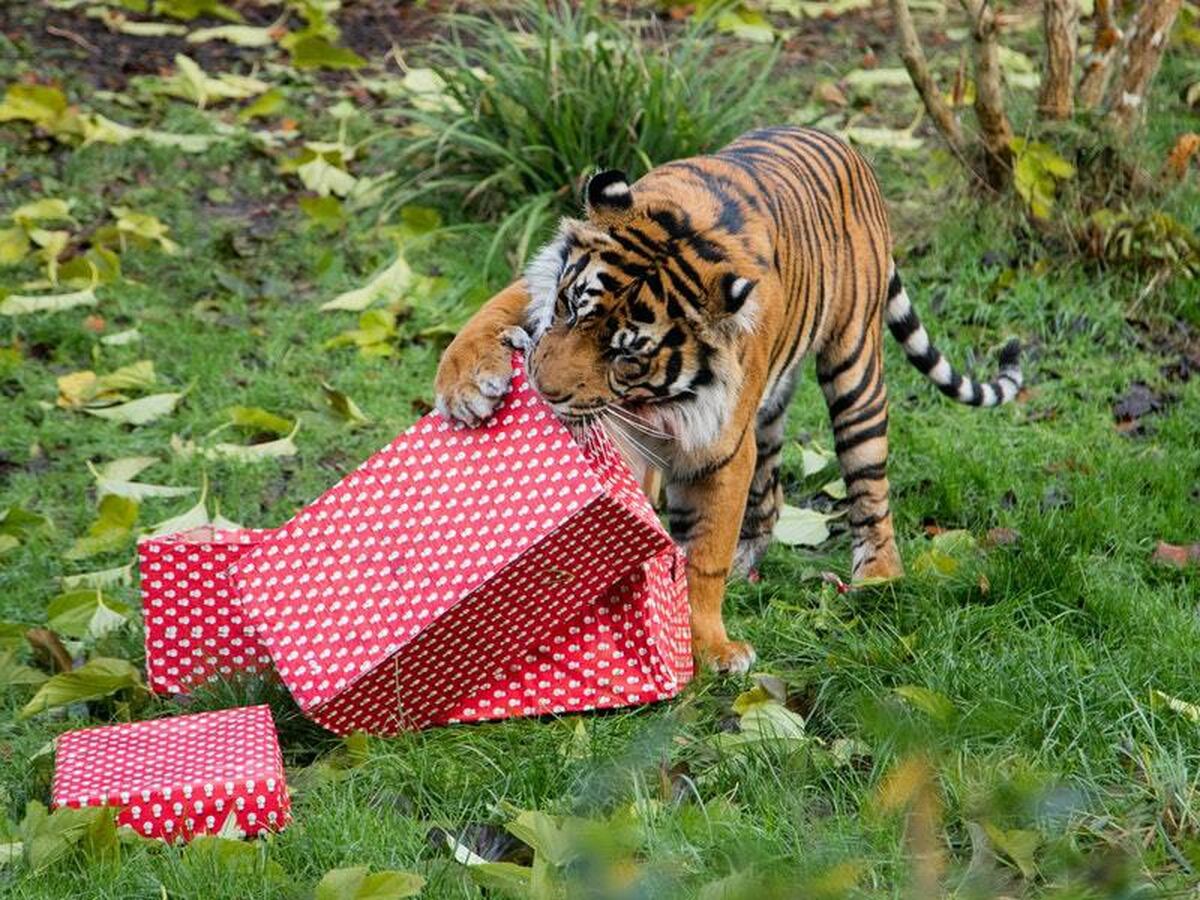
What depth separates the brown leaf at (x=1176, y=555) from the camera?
13.1 ft

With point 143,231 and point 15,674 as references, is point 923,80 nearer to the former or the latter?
point 143,231

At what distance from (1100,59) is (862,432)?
2.46 meters

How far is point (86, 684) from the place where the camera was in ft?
11.5

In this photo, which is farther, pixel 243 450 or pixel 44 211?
pixel 44 211

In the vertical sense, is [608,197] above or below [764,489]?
above

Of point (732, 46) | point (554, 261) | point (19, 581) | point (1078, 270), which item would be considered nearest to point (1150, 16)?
point (1078, 270)

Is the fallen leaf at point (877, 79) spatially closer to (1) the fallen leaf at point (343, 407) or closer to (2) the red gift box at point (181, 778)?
(1) the fallen leaf at point (343, 407)

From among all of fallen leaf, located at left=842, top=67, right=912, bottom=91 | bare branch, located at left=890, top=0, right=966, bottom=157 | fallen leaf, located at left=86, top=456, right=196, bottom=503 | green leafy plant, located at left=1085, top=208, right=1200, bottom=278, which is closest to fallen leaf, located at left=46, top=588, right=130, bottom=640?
fallen leaf, located at left=86, top=456, right=196, bottom=503

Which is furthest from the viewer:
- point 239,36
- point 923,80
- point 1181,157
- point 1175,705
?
point 239,36

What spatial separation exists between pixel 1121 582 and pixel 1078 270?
230cm

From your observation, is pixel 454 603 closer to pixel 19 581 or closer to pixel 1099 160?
pixel 19 581

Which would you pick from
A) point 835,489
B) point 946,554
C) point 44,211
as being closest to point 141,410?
point 44,211

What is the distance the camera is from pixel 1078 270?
5902mm

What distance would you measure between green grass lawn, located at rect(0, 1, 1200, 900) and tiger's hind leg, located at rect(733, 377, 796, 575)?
2.5 inches
